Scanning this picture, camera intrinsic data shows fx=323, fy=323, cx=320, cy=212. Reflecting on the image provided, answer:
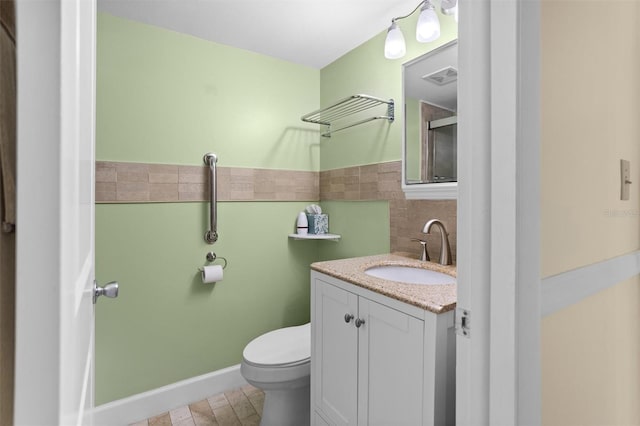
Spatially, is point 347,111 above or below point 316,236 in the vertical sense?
above

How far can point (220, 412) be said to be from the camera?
187 cm

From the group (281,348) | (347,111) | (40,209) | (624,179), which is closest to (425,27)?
(347,111)

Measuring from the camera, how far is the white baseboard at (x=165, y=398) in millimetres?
1754

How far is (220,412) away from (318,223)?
129cm

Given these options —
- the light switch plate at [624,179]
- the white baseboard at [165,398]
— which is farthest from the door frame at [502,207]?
the white baseboard at [165,398]

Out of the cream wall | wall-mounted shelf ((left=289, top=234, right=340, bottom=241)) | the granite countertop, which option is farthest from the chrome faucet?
wall-mounted shelf ((left=289, top=234, right=340, bottom=241))

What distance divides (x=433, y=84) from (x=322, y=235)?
1.16 meters

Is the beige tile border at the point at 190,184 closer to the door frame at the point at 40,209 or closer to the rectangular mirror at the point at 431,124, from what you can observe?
the rectangular mirror at the point at 431,124

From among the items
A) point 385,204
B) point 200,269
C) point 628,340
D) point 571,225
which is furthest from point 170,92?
point 628,340

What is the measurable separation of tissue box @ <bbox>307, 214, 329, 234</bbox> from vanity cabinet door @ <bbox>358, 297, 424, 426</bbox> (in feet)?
3.58

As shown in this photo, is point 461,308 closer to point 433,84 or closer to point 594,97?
point 594,97

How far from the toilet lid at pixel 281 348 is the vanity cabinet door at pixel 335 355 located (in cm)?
19

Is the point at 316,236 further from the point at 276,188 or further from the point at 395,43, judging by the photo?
the point at 395,43

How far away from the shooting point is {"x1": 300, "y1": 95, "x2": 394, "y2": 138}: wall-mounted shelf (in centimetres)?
184
